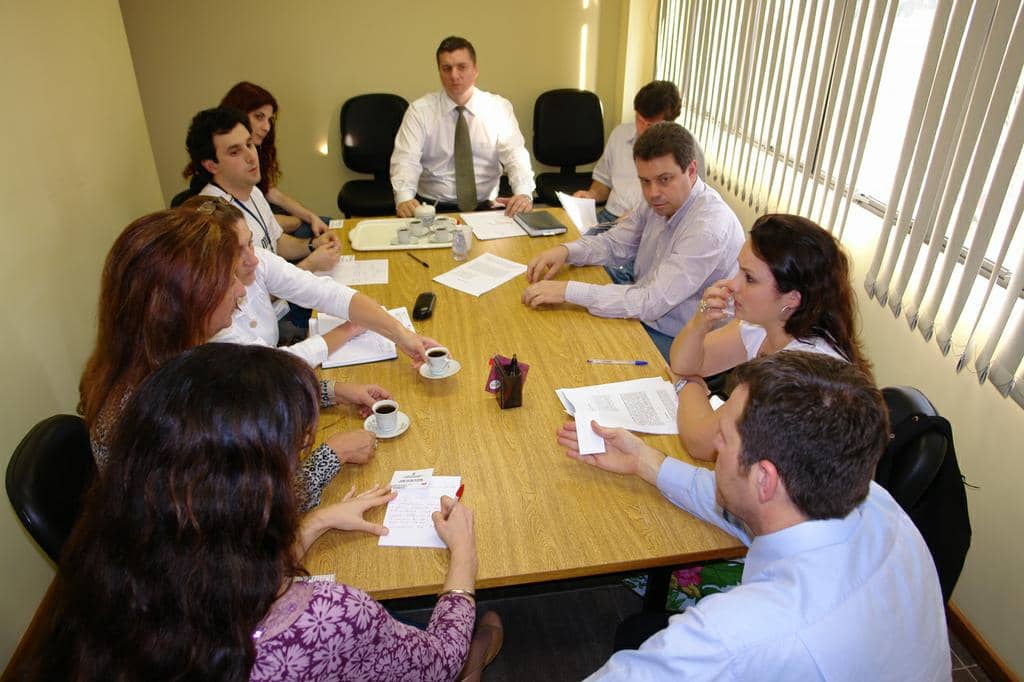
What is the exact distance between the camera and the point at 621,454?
5.25ft


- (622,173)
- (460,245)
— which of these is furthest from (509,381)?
(622,173)

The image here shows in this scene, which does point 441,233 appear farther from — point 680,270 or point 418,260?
point 680,270

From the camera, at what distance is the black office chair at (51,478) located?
4.25 feet

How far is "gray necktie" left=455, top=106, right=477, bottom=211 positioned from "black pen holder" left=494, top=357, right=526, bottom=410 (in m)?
2.30

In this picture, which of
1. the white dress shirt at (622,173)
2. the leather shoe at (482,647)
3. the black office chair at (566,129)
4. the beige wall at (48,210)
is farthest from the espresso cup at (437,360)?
the black office chair at (566,129)

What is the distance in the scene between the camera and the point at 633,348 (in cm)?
213

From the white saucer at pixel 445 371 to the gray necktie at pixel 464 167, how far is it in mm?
2135

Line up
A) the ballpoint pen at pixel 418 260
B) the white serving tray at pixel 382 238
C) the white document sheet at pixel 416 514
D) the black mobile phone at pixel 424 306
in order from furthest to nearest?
the white serving tray at pixel 382 238
the ballpoint pen at pixel 418 260
the black mobile phone at pixel 424 306
the white document sheet at pixel 416 514

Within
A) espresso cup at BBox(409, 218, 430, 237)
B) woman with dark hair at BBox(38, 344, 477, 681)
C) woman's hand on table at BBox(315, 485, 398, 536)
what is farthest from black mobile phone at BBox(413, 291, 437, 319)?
woman with dark hair at BBox(38, 344, 477, 681)

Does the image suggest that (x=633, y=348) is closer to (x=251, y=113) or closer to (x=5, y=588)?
(x=5, y=588)

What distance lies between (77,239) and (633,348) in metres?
2.32

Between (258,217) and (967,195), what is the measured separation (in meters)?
2.62

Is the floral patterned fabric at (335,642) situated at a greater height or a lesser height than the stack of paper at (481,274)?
greater

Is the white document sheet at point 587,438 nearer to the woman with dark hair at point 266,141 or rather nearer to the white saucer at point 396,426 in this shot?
the white saucer at point 396,426
